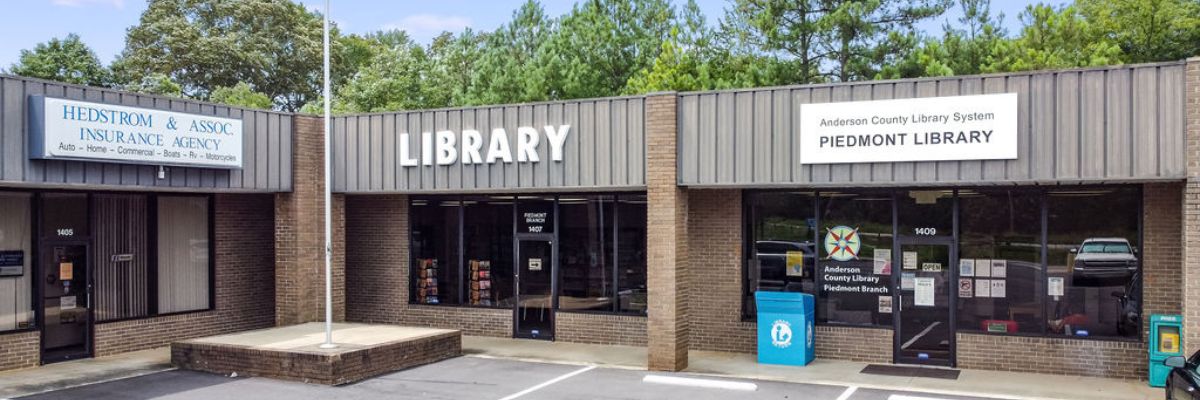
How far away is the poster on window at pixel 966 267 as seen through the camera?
1486 centimetres

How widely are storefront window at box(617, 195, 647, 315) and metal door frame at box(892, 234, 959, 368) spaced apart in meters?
4.38

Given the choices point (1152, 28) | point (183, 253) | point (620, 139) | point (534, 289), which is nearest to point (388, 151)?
point (534, 289)

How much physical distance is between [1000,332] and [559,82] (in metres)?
23.8

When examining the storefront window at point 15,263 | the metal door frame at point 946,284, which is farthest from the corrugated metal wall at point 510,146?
the storefront window at point 15,263

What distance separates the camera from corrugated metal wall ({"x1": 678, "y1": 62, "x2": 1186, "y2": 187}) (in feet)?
40.6

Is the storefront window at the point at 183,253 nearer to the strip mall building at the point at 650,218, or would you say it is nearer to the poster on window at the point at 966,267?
the strip mall building at the point at 650,218

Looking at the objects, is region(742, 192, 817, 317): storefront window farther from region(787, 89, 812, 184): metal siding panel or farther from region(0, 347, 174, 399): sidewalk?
region(0, 347, 174, 399): sidewalk

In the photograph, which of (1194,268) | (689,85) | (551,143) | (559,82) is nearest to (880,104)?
(1194,268)

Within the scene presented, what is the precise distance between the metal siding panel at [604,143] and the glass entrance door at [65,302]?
345 inches

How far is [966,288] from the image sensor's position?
48.9ft

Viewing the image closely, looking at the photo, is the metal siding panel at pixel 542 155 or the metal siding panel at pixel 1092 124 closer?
the metal siding panel at pixel 1092 124

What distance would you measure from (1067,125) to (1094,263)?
2.52 m

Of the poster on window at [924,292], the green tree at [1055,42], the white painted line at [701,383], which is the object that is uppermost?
the green tree at [1055,42]

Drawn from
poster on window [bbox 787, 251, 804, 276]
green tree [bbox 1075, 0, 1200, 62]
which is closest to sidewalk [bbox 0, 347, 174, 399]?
poster on window [bbox 787, 251, 804, 276]
